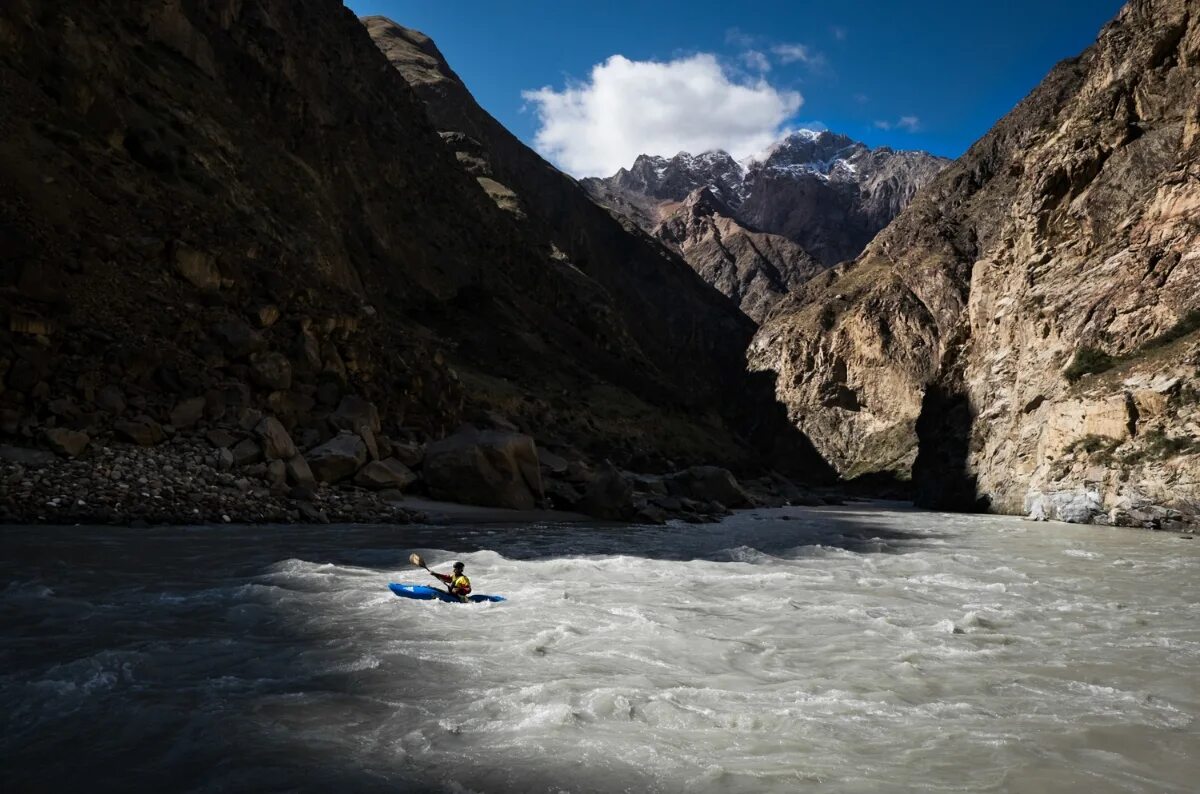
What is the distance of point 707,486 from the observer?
38594 millimetres

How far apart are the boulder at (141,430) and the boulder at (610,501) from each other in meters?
14.2

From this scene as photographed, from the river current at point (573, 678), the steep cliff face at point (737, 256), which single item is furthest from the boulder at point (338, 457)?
the steep cliff face at point (737, 256)

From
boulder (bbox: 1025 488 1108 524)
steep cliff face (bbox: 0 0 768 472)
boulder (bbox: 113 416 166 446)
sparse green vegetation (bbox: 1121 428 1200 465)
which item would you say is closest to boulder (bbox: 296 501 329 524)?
steep cliff face (bbox: 0 0 768 472)

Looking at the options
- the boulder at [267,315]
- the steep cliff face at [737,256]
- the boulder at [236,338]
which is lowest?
the boulder at [236,338]

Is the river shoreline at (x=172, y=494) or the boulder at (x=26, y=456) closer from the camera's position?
the river shoreline at (x=172, y=494)

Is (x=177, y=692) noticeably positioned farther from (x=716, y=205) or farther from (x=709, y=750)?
(x=716, y=205)

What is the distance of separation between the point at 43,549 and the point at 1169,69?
4912 cm

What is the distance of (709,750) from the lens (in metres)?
5.17

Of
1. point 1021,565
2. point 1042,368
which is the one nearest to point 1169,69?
point 1042,368

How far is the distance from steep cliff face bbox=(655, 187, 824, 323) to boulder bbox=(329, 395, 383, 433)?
138 meters

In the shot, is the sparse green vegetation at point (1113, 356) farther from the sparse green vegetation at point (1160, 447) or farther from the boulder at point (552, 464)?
the boulder at point (552, 464)

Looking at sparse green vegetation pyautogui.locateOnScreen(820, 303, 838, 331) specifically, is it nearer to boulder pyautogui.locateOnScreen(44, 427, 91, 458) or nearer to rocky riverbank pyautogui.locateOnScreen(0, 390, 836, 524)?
rocky riverbank pyautogui.locateOnScreen(0, 390, 836, 524)

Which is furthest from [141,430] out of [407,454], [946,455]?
[946,455]

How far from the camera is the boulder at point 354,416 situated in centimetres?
2277
